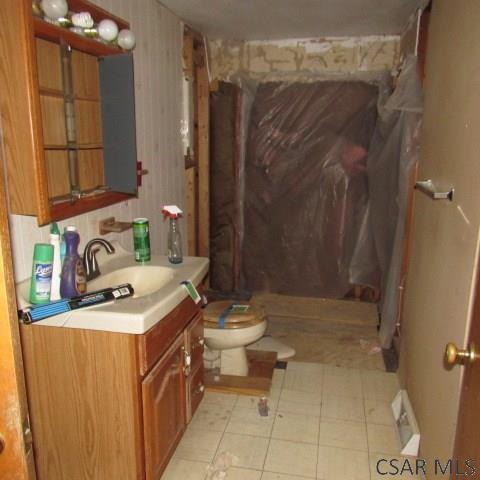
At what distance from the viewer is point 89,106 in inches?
77.9

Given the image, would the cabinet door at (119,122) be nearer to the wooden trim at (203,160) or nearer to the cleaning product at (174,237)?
the cleaning product at (174,237)

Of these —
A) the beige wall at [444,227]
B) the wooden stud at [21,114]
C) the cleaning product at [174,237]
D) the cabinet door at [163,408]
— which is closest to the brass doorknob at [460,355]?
the beige wall at [444,227]

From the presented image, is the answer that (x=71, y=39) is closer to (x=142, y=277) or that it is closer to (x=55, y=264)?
(x=55, y=264)

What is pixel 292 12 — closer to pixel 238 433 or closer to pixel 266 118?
pixel 266 118

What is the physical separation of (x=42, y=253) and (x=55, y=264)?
9 cm

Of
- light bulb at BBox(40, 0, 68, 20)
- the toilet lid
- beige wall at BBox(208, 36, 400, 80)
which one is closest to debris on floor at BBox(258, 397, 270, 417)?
the toilet lid

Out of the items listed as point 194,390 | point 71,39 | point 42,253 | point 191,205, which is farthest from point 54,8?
point 191,205

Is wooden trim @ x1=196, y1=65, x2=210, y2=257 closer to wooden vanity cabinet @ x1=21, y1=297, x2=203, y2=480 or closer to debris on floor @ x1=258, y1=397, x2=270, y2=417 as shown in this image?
debris on floor @ x1=258, y1=397, x2=270, y2=417

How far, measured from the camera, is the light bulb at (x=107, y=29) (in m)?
1.81

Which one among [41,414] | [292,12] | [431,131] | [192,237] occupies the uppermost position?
[292,12]

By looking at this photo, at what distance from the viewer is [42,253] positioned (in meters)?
1.59

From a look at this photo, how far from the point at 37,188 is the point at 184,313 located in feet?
2.64

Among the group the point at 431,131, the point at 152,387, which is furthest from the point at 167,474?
the point at 431,131

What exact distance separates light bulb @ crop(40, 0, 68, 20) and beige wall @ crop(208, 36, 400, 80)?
2346 mm
